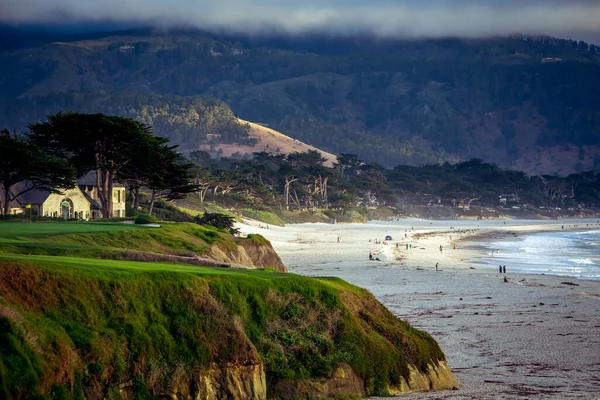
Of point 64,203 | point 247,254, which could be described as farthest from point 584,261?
point 64,203

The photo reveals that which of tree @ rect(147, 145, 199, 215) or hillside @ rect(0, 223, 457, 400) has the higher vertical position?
tree @ rect(147, 145, 199, 215)

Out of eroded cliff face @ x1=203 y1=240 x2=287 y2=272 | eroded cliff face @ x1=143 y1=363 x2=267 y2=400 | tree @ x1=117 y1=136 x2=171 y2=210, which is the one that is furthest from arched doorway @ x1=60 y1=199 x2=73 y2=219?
eroded cliff face @ x1=143 y1=363 x2=267 y2=400

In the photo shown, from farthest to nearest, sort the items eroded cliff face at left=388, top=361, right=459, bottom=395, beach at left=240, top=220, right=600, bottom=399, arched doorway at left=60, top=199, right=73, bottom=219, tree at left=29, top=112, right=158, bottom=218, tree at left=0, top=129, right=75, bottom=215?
arched doorway at left=60, top=199, right=73, bottom=219
tree at left=29, top=112, right=158, bottom=218
tree at left=0, top=129, right=75, bottom=215
beach at left=240, top=220, right=600, bottom=399
eroded cliff face at left=388, top=361, right=459, bottom=395

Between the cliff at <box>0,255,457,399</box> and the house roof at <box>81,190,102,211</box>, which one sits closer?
the cliff at <box>0,255,457,399</box>

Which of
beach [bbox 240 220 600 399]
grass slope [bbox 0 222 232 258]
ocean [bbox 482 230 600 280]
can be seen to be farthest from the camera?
ocean [bbox 482 230 600 280]

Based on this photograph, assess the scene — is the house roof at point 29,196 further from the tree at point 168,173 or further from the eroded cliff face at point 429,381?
the eroded cliff face at point 429,381

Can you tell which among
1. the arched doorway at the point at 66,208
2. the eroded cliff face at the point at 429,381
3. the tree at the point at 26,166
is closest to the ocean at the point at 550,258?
the tree at the point at 26,166

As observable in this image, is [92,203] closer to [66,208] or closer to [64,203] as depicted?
[66,208]

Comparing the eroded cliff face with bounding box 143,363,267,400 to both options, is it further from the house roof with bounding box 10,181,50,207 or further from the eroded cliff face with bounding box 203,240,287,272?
the house roof with bounding box 10,181,50,207

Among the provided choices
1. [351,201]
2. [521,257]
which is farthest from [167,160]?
[351,201]
